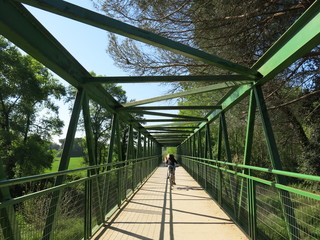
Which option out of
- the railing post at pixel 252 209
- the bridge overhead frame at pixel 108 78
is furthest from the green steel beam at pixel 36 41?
the railing post at pixel 252 209

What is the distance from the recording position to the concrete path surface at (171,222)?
3.78m

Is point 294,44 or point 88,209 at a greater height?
point 294,44

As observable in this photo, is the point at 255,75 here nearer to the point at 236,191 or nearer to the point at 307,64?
the point at 236,191

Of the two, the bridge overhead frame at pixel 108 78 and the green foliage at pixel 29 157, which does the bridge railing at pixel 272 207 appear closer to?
the bridge overhead frame at pixel 108 78

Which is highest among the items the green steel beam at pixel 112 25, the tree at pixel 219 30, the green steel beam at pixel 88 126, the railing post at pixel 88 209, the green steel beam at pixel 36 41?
the tree at pixel 219 30

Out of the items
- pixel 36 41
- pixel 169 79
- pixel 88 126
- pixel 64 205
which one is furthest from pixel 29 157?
pixel 36 41

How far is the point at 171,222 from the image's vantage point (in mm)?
4441

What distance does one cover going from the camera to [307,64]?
6.33 meters

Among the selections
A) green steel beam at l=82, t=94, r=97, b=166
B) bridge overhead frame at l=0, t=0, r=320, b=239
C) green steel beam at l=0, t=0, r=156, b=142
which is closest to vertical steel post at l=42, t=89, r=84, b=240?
bridge overhead frame at l=0, t=0, r=320, b=239

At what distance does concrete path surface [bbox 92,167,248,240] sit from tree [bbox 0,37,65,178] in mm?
12929

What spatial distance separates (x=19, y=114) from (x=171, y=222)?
16.6m

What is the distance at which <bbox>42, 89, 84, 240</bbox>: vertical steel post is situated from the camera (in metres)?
2.86

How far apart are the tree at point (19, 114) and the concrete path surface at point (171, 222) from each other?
12.9 meters

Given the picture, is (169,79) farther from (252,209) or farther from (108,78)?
(252,209)
